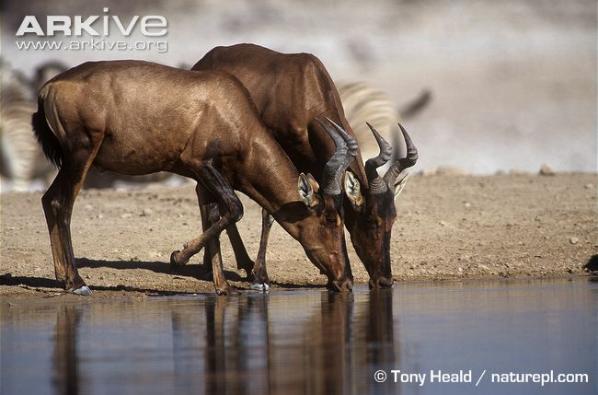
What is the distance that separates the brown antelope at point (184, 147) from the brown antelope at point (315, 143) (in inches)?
12.1

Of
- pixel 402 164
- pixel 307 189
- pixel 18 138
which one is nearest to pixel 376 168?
pixel 402 164

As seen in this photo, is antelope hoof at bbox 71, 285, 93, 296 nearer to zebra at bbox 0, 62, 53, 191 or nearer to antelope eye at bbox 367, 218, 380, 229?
antelope eye at bbox 367, 218, 380, 229

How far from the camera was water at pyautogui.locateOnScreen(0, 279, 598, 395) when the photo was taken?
8.80 meters

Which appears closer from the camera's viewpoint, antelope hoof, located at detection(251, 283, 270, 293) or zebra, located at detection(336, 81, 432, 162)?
antelope hoof, located at detection(251, 283, 270, 293)

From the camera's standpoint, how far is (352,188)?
14.1 m

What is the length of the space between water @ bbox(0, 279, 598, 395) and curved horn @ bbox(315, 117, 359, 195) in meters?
0.94

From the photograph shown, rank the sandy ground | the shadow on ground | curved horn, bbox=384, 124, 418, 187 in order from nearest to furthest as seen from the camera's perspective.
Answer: curved horn, bbox=384, 124, 418, 187, the sandy ground, the shadow on ground

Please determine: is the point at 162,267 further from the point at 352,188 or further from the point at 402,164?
the point at 402,164

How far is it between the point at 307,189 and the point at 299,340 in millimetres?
3479

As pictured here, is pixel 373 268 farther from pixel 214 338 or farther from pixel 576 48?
pixel 576 48

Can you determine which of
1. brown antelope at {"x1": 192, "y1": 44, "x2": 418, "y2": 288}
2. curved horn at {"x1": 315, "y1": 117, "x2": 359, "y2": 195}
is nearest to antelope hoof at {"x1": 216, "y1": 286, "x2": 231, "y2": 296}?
brown antelope at {"x1": 192, "y1": 44, "x2": 418, "y2": 288}

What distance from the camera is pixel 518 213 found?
706 inches

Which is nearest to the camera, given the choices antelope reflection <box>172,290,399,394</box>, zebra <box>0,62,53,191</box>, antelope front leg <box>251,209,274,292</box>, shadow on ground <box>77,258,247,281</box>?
antelope reflection <box>172,290,399,394</box>

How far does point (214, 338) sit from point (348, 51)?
11.0 meters
